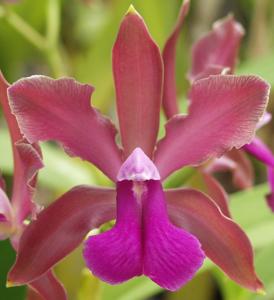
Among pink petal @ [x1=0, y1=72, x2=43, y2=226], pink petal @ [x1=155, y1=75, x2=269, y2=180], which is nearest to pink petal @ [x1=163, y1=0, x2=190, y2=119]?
pink petal @ [x1=155, y1=75, x2=269, y2=180]

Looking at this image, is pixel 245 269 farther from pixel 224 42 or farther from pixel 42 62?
pixel 42 62

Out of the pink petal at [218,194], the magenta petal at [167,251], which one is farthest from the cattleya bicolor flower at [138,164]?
the pink petal at [218,194]

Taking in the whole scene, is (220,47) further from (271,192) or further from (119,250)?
(119,250)

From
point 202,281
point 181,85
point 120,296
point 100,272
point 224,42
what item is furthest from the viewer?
point 181,85

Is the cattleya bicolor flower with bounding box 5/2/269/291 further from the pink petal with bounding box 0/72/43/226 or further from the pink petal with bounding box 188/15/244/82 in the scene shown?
the pink petal with bounding box 188/15/244/82

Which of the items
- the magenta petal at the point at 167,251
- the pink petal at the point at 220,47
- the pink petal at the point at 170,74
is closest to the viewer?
the magenta petal at the point at 167,251

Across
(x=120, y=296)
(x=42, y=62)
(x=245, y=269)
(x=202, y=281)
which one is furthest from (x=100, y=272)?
(x=42, y=62)

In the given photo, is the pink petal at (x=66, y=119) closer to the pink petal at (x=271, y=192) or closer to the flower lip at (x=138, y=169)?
the flower lip at (x=138, y=169)
